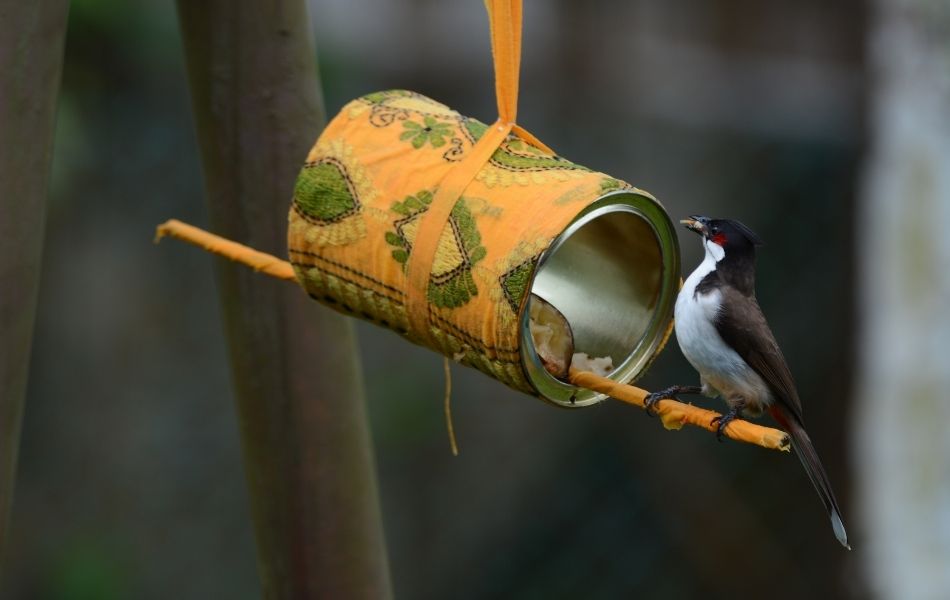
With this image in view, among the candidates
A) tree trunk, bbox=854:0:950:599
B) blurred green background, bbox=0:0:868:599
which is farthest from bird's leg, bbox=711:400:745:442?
blurred green background, bbox=0:0:868:599

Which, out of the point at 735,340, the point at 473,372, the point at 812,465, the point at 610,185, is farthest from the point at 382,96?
the point at 473,372

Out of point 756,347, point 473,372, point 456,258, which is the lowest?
point 473,372

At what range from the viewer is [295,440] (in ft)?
4.92

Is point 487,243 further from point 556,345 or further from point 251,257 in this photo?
point 251,257

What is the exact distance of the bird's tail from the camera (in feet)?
3.93

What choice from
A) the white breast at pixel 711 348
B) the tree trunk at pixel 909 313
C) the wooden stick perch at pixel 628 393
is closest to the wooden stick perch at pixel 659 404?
the wooden stick perch at pixel 628 393

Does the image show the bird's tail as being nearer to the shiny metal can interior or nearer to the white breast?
the white breast

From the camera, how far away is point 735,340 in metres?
1.27

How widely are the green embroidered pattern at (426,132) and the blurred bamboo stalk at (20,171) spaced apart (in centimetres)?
31

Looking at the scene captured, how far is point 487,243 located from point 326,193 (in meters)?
0.20

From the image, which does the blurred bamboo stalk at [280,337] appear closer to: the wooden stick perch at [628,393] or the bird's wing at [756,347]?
the wooden stick perch at [628,393]

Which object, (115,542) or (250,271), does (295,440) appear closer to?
(250,271)

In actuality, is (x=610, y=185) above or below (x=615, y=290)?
above

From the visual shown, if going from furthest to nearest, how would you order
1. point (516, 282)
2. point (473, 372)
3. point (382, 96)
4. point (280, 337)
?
1. point (473, 372)
2. point (280, 337)
3. point (382, 96)
4. point (516, 282)
